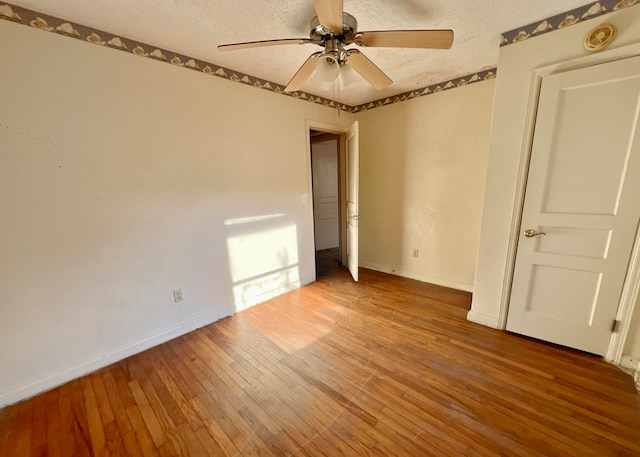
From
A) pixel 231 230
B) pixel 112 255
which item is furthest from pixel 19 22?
pixel 231 230

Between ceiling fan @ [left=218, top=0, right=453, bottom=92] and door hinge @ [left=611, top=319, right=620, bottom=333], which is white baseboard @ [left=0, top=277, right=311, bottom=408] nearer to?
ceiling fan @ [left=218, top=0, right=453, bottom=92]

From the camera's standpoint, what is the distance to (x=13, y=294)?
61.7 inches

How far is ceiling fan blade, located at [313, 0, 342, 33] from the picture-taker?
42.1 inches

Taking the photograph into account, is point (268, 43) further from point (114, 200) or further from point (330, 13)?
point (114, 200)

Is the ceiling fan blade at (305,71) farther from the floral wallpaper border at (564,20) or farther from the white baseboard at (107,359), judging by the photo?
the white baseboard at (107,359)

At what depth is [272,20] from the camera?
1650 mm

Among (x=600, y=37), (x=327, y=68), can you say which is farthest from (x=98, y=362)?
(x=600, y=37)

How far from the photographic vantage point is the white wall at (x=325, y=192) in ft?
16.0

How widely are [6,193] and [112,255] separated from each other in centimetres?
64

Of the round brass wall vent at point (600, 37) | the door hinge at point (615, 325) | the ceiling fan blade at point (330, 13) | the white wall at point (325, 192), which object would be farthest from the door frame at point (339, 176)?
the door hinge at point (615, 325)

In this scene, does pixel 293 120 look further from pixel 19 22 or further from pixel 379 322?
pixel 379 322

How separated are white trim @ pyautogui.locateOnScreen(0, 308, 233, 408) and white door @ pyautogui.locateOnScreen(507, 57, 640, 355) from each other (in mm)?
2873

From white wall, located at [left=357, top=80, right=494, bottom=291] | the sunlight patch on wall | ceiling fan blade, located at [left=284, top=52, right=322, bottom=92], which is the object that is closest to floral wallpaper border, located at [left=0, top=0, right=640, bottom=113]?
white wall, located at [left=357, top=80, right=494, bottom=291]

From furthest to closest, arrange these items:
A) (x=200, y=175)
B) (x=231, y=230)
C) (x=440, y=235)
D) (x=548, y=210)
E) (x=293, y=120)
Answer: (x=440, y=235) < (x=293, y=120) < (x=231, y=230) < (x=200, y=175) < (x=548, y=210)
